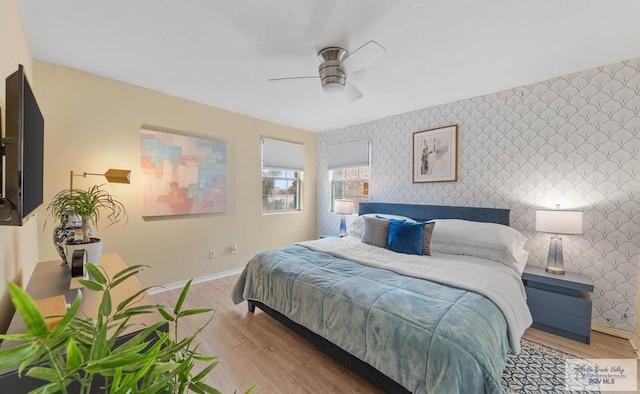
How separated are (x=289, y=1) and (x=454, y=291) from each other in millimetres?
2208

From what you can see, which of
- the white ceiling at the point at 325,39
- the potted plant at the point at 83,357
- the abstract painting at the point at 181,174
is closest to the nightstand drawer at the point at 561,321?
the white ceiling at the point at 325,39

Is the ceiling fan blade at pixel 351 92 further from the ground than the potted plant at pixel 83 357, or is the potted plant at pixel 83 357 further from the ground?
the ceiling fan blade at pixel 351 92

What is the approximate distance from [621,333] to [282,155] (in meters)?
4.49

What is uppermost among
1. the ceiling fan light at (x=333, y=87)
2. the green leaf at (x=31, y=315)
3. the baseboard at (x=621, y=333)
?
the ceiling fan light at (x=333, y=87)

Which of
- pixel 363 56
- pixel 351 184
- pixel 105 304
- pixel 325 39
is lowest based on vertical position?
pixel 105 304

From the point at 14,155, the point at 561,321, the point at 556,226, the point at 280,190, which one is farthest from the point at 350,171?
the point at 14,155

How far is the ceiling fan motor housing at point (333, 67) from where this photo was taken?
2094 mm

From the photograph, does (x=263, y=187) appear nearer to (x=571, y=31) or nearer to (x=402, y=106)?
(x=402, y=106)

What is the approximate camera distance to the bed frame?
1.61 m

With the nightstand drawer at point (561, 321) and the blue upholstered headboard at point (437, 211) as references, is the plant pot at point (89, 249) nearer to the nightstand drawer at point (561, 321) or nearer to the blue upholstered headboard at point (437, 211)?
the blue upholstered headboard at point (437, 211)

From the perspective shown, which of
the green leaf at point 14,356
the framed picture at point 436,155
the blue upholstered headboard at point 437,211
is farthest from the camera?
the framed picture at point 436,155

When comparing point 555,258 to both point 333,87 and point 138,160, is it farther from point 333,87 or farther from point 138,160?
point 138,160

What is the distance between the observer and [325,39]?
2000 mm

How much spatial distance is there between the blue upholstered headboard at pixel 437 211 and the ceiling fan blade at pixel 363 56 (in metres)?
2.16
